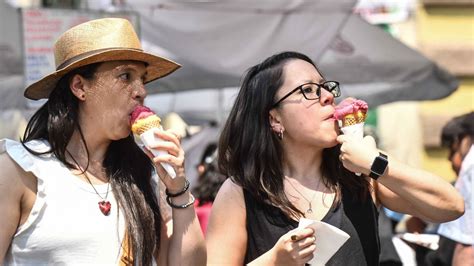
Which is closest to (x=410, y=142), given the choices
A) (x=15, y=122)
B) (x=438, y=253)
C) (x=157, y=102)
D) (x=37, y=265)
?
(x=157, y=102)

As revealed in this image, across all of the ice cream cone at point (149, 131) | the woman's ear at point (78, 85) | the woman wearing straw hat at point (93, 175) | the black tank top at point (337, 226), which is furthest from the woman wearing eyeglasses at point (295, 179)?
the woman's ear at point (78, 85)

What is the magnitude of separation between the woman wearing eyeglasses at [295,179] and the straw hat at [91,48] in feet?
1.52

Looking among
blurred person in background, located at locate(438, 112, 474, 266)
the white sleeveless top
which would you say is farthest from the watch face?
blurred person in background, located at locate(438, 112, 474, 266)

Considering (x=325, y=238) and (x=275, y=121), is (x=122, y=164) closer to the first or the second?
(x=275, y=121)

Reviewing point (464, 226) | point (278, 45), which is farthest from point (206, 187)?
point (464, 226)

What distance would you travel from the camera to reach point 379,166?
3.71m

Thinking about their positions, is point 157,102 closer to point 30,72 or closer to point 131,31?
point 30,72

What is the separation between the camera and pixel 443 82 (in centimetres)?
749

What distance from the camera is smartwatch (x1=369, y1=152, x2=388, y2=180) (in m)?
3.70

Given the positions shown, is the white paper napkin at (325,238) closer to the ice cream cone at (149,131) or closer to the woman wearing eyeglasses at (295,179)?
the woman wearing eyeglasses at (295,179)

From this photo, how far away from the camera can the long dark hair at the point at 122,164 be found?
358 centimetres

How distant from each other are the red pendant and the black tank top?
546mm

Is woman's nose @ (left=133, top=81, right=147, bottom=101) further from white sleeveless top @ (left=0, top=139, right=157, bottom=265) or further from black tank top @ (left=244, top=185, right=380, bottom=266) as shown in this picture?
black tank top @ (left=244, top=185, right=380, bottom=266)

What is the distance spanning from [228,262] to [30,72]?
2.54m
